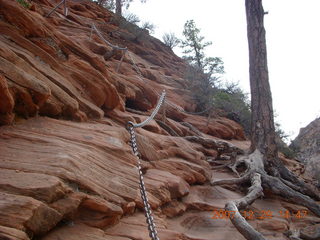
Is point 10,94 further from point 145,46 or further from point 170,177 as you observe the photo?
point 145,46

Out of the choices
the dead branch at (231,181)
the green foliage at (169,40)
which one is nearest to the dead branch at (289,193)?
the dead branch at (231,181)

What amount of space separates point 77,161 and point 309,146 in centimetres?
1628

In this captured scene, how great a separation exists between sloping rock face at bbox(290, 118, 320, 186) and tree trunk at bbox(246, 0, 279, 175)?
225 inches

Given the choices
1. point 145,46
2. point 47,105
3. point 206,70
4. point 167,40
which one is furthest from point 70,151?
point 167,40

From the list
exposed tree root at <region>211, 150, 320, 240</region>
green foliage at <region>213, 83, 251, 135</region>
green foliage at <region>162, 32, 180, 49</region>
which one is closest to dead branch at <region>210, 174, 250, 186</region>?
exposed tree root at <region>211, 150, 320, 240</region>

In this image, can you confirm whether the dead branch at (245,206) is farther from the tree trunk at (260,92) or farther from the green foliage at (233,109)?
the green foliage at (233,109)

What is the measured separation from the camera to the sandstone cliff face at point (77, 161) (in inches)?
91.4

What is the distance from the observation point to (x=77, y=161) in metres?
2.86

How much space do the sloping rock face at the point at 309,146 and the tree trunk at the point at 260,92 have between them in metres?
5.72

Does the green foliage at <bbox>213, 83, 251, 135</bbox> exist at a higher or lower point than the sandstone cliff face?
higher

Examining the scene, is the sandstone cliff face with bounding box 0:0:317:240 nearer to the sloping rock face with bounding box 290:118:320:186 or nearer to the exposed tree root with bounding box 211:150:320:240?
the exposed tree root with bounding box 211:150:320:240

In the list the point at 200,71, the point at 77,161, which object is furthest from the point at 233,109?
the point at 77,161

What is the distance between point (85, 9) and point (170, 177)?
12047 mm

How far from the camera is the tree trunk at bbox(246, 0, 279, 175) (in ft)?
23.5
